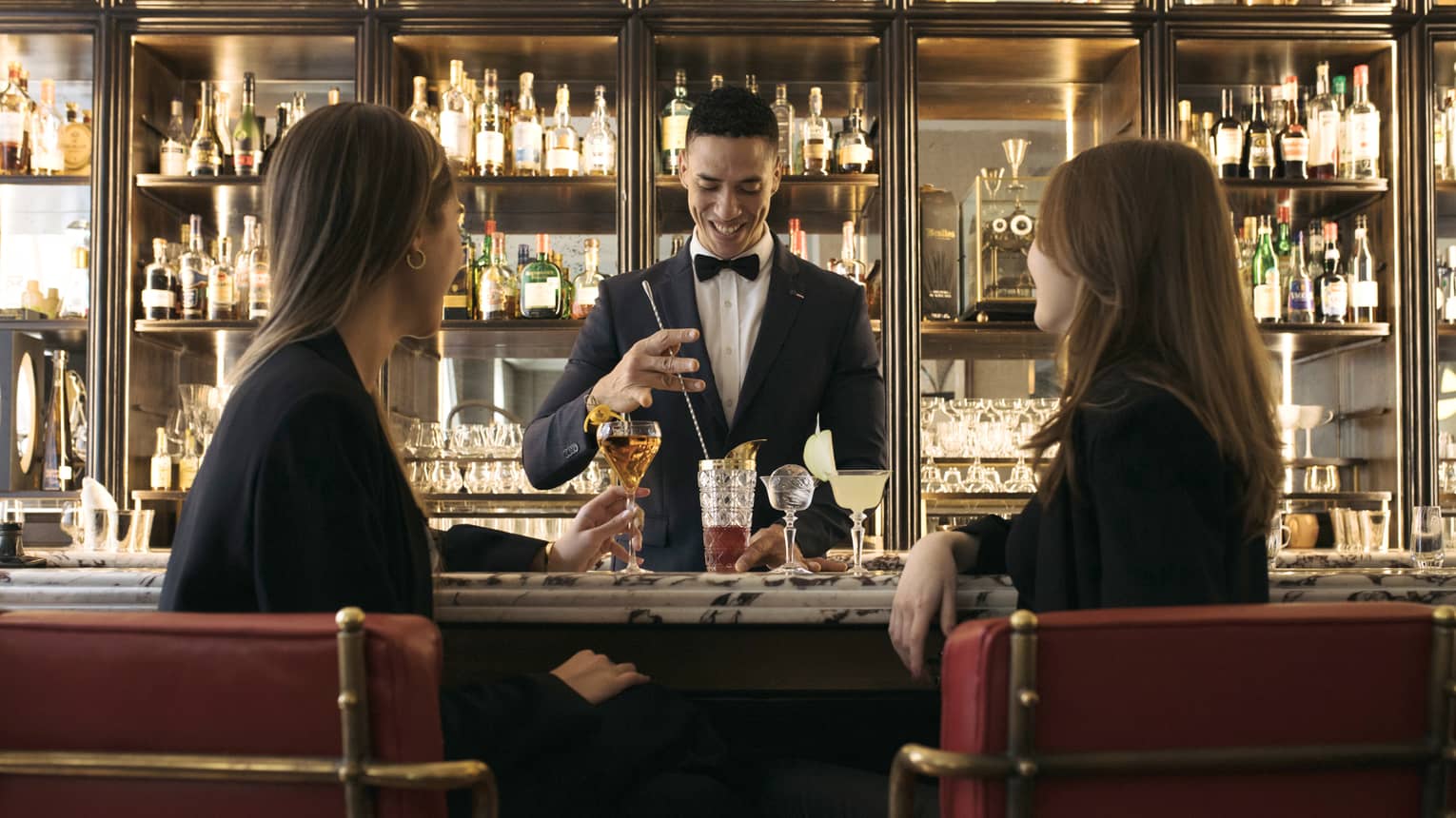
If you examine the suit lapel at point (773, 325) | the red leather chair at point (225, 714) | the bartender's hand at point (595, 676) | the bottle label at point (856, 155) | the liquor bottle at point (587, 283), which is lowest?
the bartender's hand at point (595, 676)

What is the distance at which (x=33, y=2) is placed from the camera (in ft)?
11.1

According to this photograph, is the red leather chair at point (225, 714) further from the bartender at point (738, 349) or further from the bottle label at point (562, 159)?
the bottle label at point (562, 159)

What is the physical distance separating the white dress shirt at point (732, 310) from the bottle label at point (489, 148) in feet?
3.32

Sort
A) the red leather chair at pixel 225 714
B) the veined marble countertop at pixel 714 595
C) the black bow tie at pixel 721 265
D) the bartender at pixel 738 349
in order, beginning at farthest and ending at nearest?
the black bow tie at pixel 721 265, the bartender at pixel 738 349, the veined marble countertop at pixel 714 595, the red leather chair at pixel 225 714

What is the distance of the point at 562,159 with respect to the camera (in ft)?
11.3

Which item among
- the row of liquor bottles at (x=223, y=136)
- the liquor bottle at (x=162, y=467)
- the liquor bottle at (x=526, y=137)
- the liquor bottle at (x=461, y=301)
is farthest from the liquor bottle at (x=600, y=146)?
the liquor bottle at (x=162, y=467)

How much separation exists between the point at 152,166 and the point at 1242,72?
2.95 m

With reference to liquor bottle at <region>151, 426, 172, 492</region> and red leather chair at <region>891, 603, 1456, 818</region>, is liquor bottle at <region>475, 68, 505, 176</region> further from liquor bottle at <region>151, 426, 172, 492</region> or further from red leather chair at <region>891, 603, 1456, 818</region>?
red leather chair at <region>891, 603, 1456, 818</region>

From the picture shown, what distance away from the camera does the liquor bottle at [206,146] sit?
3.47 meters

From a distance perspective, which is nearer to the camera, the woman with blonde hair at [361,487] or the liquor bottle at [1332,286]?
the woman with blonde hair at [361,487]

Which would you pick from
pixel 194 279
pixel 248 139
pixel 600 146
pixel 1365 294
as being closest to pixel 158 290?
pixel 194 279

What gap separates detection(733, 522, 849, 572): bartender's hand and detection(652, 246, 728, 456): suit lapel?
0.69 m

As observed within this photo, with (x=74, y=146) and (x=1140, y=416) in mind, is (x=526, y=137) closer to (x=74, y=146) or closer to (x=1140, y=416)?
(x=74, y=146)

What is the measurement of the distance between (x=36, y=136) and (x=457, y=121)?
1.15m
